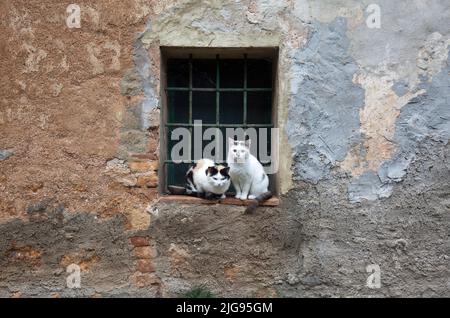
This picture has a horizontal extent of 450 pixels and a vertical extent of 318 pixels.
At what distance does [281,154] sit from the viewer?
4699mm

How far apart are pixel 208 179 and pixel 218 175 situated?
0.29 ft

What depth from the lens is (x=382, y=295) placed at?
466cm

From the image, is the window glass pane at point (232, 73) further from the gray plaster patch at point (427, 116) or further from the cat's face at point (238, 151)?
the gray plaster patch at point (427, 116)

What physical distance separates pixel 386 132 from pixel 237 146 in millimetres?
1048

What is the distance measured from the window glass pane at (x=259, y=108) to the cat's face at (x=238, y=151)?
51cm

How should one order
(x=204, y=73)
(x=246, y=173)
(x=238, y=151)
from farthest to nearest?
(x=204, y=73), (x=246, y=173), (x=238, y=151)

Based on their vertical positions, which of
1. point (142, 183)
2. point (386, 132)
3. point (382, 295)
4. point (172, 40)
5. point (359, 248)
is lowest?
point (382, 295)

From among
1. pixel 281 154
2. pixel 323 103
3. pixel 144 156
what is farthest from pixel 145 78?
pixel 323 103

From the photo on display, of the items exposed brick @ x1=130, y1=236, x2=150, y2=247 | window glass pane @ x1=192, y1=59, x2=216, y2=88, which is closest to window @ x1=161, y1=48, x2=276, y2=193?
window glass pane @ x1=192, y1=59, x2=216, y2=88

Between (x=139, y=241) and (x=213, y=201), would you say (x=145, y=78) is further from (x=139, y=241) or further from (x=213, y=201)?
(x=139, y=241)

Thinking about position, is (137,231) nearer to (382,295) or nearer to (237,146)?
(237,146)

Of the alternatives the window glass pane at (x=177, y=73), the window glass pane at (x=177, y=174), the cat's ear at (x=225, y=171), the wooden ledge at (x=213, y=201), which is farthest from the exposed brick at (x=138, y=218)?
the window glass pane at (x=177, y=73)

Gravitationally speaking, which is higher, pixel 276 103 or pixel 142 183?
pixel 276 103

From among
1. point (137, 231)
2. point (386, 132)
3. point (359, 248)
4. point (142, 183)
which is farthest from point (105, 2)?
point (359, 248)
